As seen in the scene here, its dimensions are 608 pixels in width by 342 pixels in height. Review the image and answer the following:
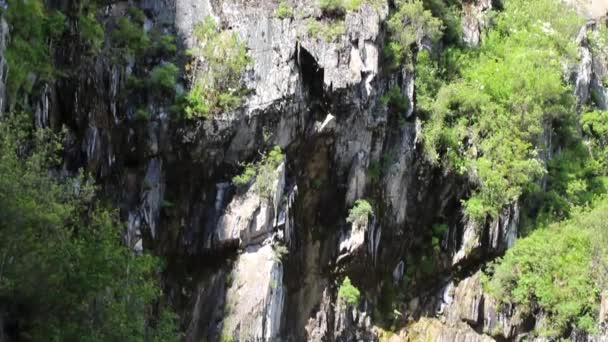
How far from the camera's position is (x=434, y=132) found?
26.9m

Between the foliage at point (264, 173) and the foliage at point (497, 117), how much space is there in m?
5.32

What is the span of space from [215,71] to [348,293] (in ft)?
23.2

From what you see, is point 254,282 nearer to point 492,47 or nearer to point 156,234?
point 156,234

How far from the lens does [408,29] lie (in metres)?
27.4

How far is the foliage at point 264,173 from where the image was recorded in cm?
2325

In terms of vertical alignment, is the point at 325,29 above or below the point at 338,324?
above

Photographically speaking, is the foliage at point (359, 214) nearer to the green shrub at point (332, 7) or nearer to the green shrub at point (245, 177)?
the green shrub at point (245, 177)

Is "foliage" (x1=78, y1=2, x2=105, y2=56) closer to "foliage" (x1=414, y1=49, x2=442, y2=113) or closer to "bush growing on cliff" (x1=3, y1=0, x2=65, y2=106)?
"bush growing on cliff" (x1=3, y1=0, x2=65, y2=106)

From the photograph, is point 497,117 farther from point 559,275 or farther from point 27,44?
point 27,44

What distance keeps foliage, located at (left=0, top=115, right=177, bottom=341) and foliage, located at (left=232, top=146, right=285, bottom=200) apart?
198 inches

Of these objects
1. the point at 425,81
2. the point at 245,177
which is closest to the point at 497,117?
the point at 425,81

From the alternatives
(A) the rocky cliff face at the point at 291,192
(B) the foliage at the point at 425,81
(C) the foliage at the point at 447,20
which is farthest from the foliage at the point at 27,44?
(C) the foliage at the point at 447,20

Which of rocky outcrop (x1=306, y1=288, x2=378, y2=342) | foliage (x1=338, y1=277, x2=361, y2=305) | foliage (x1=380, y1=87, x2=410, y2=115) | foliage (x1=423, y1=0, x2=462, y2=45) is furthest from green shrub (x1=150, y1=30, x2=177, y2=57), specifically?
foliage (x1=423, y1=0, x2=462, y2=45)

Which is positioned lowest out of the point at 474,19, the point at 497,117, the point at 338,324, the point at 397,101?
the point at 338,324
